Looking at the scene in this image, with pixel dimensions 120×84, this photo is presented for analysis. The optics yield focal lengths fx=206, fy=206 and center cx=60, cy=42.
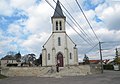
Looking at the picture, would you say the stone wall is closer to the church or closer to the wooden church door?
the church

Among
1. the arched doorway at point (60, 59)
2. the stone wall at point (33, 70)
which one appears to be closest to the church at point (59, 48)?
the arched doorway at point (60, 59)

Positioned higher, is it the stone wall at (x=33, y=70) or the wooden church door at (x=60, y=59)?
the wooden church door at (x=60, y=59)

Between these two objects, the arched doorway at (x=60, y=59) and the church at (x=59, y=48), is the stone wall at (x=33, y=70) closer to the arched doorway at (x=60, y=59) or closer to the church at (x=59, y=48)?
the church at (x=59, y=48)

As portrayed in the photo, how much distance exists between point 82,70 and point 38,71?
854 cm

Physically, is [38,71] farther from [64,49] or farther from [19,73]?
[64,49]

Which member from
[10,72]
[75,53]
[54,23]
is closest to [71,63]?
[75,53]

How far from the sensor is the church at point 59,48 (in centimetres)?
4619

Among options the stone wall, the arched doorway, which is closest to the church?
the arched doorway

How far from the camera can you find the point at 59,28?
48.5 meters

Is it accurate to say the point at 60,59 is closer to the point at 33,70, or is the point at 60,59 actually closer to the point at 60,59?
the point at 60,59

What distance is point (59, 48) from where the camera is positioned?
4703cm

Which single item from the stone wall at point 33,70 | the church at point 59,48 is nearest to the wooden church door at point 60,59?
the church at point 59,48

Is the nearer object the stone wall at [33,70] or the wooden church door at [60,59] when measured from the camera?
the stone wall at [33,70]

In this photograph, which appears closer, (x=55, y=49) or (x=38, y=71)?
(x=38, y=71)
